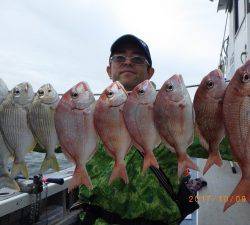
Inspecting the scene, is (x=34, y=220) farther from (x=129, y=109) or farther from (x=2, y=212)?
(x=129, y=109)

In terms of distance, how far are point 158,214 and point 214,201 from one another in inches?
119

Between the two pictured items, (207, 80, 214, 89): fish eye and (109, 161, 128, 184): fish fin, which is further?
(109, 161, 128, 184): fish fin

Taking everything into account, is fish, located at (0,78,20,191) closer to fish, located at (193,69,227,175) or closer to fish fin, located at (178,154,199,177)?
fish fin, located at (178,154,199,177)

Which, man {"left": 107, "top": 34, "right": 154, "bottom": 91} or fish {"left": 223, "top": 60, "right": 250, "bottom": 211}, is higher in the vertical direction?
man {"left": 107, "top": 34, "right": 154, "bottom": 91}

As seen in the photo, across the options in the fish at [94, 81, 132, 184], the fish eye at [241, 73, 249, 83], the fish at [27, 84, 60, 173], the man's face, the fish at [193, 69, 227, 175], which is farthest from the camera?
the man's face

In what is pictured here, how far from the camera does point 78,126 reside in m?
2.50

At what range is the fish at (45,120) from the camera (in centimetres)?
256

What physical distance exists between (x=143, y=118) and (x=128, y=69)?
4.66 feet

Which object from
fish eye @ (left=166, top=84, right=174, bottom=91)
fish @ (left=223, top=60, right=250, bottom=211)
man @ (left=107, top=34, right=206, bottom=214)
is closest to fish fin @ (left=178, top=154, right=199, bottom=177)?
fish @ (left=223, top=60, right=250, bottom=211)

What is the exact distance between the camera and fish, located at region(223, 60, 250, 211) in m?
2.21

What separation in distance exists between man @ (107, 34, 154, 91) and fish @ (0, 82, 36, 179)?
1306 millimetres

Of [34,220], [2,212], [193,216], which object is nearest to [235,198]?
[2,212]

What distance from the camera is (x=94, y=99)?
2539 millimetres

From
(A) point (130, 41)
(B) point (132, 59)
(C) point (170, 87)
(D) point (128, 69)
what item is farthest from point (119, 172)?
(A) point (130, 41)
